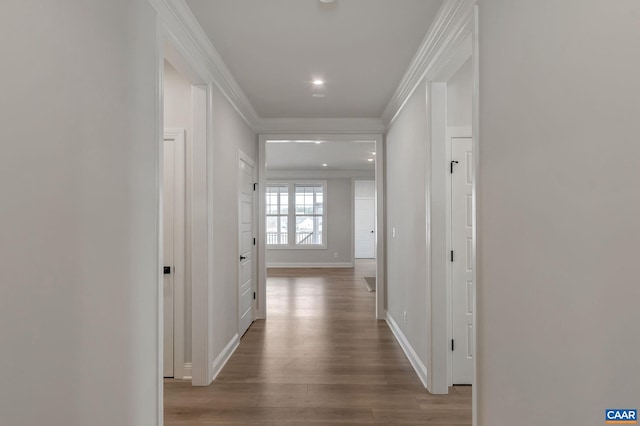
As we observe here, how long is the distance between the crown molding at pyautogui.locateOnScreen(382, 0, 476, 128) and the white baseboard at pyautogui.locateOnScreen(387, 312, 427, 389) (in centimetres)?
247

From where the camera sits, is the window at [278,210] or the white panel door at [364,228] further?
the white panel door at [364,228]

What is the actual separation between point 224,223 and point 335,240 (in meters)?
6.63

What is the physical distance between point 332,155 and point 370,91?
149 inches

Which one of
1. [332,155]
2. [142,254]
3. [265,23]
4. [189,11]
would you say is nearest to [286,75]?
[265,23]

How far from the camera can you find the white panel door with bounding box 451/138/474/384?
2824mm

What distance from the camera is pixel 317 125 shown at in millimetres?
4773

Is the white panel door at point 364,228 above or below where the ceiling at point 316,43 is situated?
below

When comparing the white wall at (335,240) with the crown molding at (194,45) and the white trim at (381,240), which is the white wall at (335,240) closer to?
the white trim at (381,240)

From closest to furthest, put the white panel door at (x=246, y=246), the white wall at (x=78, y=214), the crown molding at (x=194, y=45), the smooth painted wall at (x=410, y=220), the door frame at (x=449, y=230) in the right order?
the white wall at (x=78, y=214) → the crown molding at (x=194, y=45) → the door frame at (x=449, y=230) → the smooth painted wall at (x=410, y=220) → the white panel door at (x=246, y=246)

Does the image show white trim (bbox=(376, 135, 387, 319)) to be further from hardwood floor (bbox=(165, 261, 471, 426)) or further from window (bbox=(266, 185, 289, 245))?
window (bbox=(266, 185, 289, 245))

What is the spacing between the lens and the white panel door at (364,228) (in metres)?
11.9

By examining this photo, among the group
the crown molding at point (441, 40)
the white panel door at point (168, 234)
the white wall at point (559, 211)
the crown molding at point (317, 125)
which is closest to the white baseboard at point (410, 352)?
the white wall at point (559, 211)

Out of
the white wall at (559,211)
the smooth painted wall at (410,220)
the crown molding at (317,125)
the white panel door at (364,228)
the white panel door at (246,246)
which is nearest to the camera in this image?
the white wall at (559,211)

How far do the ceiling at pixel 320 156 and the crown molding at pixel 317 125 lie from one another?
56 cm
